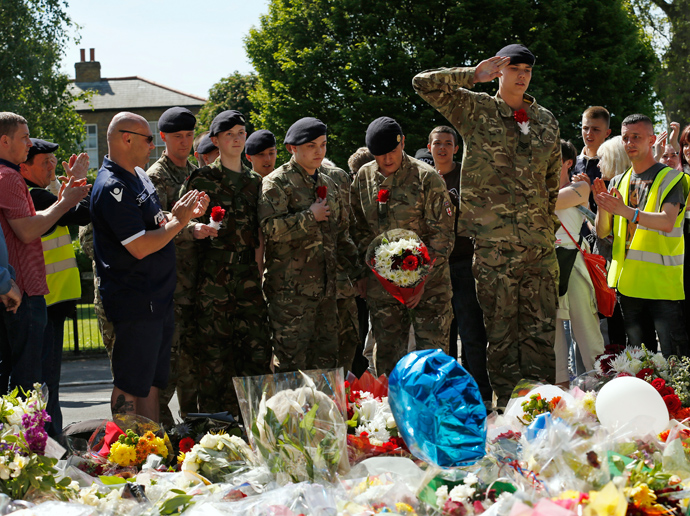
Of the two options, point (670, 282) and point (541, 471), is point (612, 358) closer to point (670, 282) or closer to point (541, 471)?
point (670, 282)

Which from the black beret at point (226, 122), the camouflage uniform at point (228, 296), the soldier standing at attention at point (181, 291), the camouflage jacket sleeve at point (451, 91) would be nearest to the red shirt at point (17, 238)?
the soldier standing at attention at point (181, 291)

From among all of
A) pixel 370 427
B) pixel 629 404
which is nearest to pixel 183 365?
pixel 370 427

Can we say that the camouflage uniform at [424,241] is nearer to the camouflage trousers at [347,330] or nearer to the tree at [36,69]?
the camouflage trousers at [347,330]

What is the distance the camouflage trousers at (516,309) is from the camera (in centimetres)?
526

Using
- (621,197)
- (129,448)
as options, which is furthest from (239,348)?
(621,197)

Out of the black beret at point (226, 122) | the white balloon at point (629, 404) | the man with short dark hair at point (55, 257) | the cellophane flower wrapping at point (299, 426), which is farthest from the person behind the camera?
the black beret at point (226, 122)

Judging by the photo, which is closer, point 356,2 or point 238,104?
point 356,2

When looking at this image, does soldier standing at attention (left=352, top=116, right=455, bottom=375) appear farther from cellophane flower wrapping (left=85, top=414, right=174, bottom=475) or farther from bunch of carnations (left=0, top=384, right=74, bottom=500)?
bunch of carnations (left=0, top=384, right=74, bottom=500)

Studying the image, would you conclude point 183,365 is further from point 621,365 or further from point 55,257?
point 621,365

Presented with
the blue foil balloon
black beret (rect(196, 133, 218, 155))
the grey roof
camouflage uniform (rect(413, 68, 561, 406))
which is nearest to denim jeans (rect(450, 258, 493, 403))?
camouflage uniform (rect(413, 68, 561, 406))

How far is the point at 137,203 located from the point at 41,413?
188cm

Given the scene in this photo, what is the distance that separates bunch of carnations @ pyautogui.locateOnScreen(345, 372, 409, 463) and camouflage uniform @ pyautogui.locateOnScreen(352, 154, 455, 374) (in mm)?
1801

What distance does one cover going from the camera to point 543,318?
5.33 metres

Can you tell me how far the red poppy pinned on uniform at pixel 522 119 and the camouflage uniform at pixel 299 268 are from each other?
1527mm
